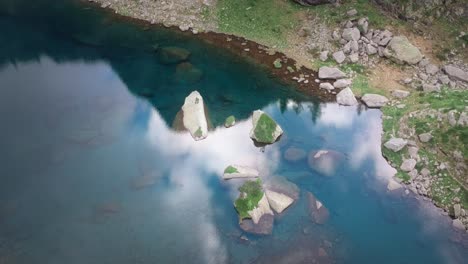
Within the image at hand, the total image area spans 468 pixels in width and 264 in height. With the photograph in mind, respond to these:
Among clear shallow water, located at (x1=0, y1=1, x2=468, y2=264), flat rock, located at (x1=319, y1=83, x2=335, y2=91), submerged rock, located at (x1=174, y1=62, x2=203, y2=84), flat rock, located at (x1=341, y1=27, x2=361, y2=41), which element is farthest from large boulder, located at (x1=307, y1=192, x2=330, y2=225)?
flat rock, located at (x1=341, y1=27, x2=361, y2=41)

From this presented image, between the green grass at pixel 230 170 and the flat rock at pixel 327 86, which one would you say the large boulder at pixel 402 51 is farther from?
the green grass at pixel 230 170

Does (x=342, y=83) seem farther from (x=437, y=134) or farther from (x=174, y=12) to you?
(x=174, y=12)

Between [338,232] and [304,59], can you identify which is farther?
[304,59]

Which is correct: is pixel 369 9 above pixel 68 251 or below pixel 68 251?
above

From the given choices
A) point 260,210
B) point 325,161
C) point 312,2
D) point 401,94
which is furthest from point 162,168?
point 312,2

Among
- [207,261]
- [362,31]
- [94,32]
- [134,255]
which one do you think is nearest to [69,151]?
[134,255]

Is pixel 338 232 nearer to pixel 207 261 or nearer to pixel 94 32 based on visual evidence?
pixel 207 261
